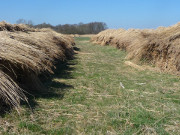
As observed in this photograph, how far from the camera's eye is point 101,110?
13.8 feet

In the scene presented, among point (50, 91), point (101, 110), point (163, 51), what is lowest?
point (101, 110)

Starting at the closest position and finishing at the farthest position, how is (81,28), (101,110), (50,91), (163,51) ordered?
(101,110)
(50,91)
(163,51)
(81,28)

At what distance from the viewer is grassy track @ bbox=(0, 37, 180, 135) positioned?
3424mm

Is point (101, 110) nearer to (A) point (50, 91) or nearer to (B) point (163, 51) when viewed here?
(A) point (50, 91)

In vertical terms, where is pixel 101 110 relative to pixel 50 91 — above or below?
below

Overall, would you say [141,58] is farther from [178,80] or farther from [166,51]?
[178,80]

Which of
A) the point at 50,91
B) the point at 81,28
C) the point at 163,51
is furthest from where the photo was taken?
the point at 81,28

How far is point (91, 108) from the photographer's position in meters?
4.33

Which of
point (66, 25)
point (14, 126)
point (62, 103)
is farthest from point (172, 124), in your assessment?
point (66, 25)

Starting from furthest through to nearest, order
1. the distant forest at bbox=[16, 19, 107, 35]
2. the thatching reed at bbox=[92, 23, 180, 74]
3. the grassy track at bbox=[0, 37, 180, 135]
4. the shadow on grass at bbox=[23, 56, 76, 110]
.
→ the distant forest at bbox=[16, 19, 107, 35]
the thatching reed at bbox=[92, 23, 180, 74]
the shadow on grass at bbox=[23, 56, 76, 110]
the grassy track at bbox=[0, 37, 180, 135]

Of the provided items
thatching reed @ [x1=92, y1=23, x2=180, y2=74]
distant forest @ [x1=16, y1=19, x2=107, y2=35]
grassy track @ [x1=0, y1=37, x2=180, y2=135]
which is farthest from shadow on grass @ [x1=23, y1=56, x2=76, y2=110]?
distant forest @ [x1=16, y1=19, x2=107, y2=35]

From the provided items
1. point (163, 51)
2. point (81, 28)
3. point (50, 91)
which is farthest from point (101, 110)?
point (81, 28)

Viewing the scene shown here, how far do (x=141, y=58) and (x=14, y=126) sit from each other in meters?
7.92

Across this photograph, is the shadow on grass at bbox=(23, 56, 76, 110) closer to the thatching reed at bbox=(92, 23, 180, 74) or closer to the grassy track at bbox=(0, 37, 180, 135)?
the grassy track at bbox=(0, 37, 180, 135)
